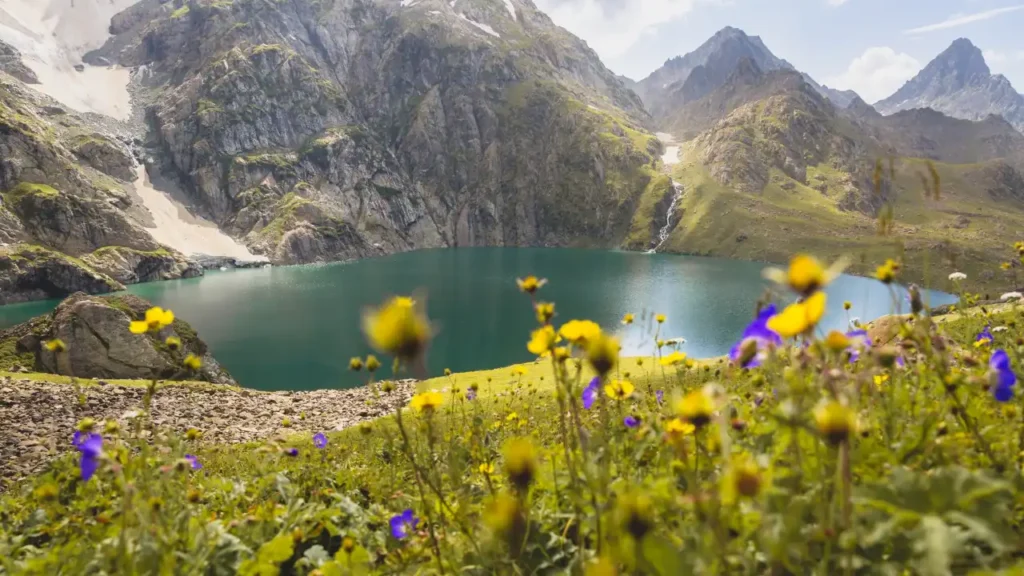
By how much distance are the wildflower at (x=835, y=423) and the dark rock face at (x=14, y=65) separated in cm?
25943

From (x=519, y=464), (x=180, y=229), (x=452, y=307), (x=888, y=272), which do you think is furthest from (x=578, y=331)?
(x=180, y=229)

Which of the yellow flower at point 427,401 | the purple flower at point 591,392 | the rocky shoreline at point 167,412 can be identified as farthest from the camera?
the rocky shoreline at point 167,412

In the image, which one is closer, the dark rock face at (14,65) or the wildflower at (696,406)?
the wildflower at (696,406)

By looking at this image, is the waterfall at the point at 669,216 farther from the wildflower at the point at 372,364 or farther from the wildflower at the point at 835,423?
the wildflower at the point at 835,423

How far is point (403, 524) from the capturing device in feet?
9.69

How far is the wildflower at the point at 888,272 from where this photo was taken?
2.00 m

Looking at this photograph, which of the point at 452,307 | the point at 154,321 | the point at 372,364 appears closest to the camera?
the point at 154,321

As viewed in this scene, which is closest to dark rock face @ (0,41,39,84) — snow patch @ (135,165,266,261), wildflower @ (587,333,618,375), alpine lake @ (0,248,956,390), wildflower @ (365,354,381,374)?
snow patch @ (135,165,266,261)

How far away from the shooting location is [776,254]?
139375 millimetres

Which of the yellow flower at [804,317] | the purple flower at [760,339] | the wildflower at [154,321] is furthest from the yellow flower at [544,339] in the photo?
the wildflower at [154,321]

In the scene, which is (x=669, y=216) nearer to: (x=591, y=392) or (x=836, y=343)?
(x=591, y=392)

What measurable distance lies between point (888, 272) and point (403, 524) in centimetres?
274

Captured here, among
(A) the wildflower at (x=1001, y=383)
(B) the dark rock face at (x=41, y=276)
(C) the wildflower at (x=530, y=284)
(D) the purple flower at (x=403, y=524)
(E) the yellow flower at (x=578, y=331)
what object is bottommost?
(B) the dark rock face at (x=41, y=276)

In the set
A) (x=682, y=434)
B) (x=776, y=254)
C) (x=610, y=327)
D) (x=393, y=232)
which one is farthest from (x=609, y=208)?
(x=682, y=434)
